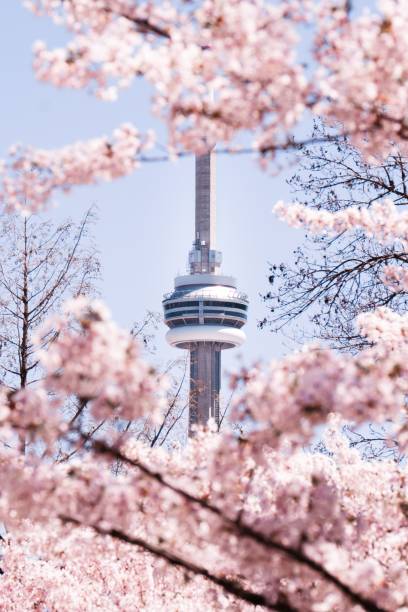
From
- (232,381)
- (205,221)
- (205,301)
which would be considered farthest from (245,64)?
(205,221)

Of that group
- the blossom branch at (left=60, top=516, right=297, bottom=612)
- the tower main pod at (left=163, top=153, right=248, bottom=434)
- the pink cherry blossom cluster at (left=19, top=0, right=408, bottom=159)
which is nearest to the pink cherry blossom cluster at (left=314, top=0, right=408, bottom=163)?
the pink cherry blossom cluster at (left=19, top=0, right=408, bottom=159)

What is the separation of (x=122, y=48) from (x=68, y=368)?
1.50 metres

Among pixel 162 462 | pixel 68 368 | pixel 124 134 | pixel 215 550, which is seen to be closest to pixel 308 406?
pixel 68 368

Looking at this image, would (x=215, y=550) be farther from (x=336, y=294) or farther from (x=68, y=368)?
(x=336, y=294)

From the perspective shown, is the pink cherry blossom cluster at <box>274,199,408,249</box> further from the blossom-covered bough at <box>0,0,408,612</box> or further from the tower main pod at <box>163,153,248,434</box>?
the tower main pod at <box>163,153,248,434</box>

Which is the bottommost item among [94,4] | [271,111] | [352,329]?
[271,111]

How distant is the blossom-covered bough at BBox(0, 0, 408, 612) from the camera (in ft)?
10.5

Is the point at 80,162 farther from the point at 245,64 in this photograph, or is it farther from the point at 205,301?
the point at 205,301

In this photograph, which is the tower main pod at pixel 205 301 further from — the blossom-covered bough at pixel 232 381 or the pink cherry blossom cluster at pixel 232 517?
the blossom-covered bough at pixel 232 381

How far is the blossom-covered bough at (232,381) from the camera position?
319cm

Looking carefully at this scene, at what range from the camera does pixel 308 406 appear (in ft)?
10.3

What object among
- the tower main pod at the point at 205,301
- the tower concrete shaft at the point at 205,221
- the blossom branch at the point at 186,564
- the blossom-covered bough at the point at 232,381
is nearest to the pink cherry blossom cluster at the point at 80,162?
the blossom-covered bough at the point at 232,381

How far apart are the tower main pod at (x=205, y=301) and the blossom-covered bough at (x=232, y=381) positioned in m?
119

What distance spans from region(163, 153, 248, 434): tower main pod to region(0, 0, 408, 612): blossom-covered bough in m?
119
